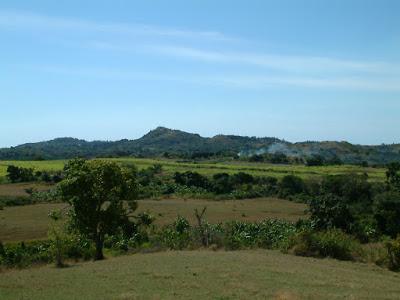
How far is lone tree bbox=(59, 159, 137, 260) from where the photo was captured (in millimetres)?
39250

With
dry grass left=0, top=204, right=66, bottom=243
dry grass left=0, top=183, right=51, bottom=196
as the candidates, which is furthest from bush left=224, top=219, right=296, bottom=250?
dry grass left=0, top=183, right=51, bottom=196

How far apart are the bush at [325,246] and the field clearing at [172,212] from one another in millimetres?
33039

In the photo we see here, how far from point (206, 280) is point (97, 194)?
555 inches

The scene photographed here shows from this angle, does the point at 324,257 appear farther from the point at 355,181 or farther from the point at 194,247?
the point at 355,181

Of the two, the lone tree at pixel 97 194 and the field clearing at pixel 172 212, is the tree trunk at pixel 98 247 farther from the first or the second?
the field clearing at pixel 172 212

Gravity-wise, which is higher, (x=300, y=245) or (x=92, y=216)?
(x=92, y=216)

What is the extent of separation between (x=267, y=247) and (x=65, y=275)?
22.0 meters

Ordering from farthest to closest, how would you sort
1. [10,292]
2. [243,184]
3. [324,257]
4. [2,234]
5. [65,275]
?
[243,184], [2,234], [324,257], [65,275], [10,292]

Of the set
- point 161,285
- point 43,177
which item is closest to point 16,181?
point 43,177

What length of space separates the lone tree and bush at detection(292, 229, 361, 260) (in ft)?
44.9

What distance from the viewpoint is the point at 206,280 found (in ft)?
92.7

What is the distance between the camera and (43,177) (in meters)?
129

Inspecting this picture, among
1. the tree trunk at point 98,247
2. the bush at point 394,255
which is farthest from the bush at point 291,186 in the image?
the tree trunk at point 98,247

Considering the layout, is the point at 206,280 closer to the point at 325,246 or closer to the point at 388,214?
the point at 325,246
